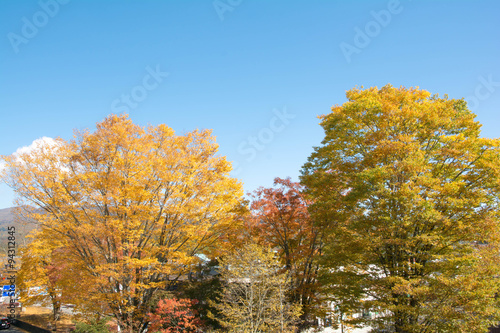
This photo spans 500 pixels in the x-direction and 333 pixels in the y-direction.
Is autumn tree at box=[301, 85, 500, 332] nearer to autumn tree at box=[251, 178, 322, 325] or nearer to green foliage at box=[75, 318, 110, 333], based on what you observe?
autumn tree at box=[251, 178, 322, 325]

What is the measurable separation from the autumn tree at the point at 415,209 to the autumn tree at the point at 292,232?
12.3 feet

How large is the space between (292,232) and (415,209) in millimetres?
9180

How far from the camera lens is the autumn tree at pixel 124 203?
45.6 ft

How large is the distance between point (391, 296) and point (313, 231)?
7066 mm

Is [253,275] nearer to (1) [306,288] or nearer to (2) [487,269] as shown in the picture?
(1) [306,288]

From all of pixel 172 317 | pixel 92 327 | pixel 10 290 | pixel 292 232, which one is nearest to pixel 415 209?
pixel 292 232

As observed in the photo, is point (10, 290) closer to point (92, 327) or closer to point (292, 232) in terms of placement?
point (92, 327)

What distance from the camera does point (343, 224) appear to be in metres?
15.8

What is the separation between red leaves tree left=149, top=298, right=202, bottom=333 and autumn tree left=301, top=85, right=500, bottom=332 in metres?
8.82

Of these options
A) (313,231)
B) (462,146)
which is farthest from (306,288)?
(462,146)

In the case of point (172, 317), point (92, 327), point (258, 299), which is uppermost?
point (258, 299)

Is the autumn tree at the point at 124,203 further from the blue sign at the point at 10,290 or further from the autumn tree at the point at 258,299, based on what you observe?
the blue sign at the point at 10,290

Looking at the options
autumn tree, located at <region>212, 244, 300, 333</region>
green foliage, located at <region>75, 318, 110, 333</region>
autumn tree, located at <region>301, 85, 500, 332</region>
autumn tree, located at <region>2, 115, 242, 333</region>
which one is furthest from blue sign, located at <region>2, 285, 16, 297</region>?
autumn tree, located at <region>301, 85, 500, 332</region>

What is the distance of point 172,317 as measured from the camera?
717 inches
